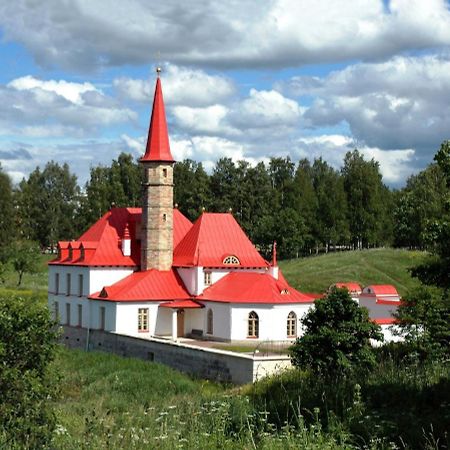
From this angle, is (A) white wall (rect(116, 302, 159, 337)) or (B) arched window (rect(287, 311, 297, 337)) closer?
(B) arched window (rect(287, 311, 297, 337))

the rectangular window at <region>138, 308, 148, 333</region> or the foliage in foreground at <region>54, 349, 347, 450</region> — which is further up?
the foliage in foreground at <region>54, 349, 347, 450</region>

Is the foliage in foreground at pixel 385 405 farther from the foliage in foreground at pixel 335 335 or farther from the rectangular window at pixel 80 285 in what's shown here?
the rectangular window at pixel 80 285

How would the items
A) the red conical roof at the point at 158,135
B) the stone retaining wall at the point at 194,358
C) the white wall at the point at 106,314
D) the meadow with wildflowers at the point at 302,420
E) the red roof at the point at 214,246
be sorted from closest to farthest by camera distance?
the meadow with wildflowers at the point at 302,420 → the stone retaining wall at the point at 194,358 → the white wall at the point at 106,314 → the red roof at the point at 214,246 → the red conical roof at the point at 158,135

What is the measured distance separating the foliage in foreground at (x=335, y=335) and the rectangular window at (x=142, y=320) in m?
13.9

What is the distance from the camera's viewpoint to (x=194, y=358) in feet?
105

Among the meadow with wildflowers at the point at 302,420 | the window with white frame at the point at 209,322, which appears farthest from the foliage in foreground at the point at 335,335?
the window with white frame at the point at 209,322

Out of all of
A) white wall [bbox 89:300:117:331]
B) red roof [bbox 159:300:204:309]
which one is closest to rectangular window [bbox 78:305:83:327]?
white wall [bbox 89:300:117:331]

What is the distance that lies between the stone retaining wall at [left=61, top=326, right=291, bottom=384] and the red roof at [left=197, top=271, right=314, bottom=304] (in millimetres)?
4452

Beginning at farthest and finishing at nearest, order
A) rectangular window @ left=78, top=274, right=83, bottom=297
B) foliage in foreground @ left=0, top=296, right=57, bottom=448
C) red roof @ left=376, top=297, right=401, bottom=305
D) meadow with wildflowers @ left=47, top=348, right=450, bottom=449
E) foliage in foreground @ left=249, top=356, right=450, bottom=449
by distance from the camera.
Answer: rectangular window @ left=78, top=274, right=83, bottom=297 → red roof @ left=376, top=297, right=401, bottom=305 → foliage in foreground @ left=0, top=296, right=57, bottom=448 → foliage in foreground @ left=249, top=356, right=450, bottom=449 → meadow with wildflowers @ left=47, top=348, right=450, bottom=449

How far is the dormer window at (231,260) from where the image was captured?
41.4 metres

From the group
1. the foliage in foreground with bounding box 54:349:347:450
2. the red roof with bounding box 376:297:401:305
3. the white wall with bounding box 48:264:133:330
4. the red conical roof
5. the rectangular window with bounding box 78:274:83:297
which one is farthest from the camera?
the rectangular window with bounding box 78:274:83:297

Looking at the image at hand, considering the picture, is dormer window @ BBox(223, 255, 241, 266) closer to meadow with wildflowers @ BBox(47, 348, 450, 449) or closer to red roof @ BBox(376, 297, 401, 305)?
red roof @ BBox(376, 297, 401, 305)

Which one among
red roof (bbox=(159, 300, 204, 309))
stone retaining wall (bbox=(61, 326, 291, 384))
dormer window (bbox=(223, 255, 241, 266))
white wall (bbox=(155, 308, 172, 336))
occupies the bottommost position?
stone retaining wall (bbox=(61, 326, 291, 384))

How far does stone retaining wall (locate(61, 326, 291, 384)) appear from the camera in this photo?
2903cm
